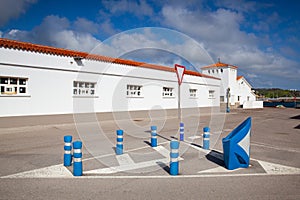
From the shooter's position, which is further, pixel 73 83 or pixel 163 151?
pixel 73 83

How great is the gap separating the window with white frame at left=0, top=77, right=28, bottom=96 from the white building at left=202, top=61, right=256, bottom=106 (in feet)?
93.1

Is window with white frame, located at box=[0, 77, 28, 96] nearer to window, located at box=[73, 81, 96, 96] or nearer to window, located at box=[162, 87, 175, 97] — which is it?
window, located at box=[73, 81, 96, 96]

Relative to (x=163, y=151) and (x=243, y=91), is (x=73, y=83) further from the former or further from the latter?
(x=243, y=91)

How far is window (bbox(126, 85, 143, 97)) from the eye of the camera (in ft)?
60.9

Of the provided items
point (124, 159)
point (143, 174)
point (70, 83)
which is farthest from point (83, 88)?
point (143, 174)

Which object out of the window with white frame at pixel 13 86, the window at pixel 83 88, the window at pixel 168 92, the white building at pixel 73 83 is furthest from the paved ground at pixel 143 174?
the window at pixel 168 92

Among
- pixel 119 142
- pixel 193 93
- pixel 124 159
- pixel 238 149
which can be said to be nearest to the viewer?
pixel 238 149

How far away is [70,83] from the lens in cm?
1473

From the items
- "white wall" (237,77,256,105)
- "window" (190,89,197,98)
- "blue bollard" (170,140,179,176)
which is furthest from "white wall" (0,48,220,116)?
"white wall" (237,77,256,105)

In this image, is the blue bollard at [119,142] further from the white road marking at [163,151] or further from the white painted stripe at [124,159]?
the white road marking at [163,151]

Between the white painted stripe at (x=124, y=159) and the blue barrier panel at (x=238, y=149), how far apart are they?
2.50 m

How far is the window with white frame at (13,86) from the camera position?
12031 millimetres

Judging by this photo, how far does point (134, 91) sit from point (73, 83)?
548cm

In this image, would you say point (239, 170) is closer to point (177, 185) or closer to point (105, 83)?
point (177, 185)
